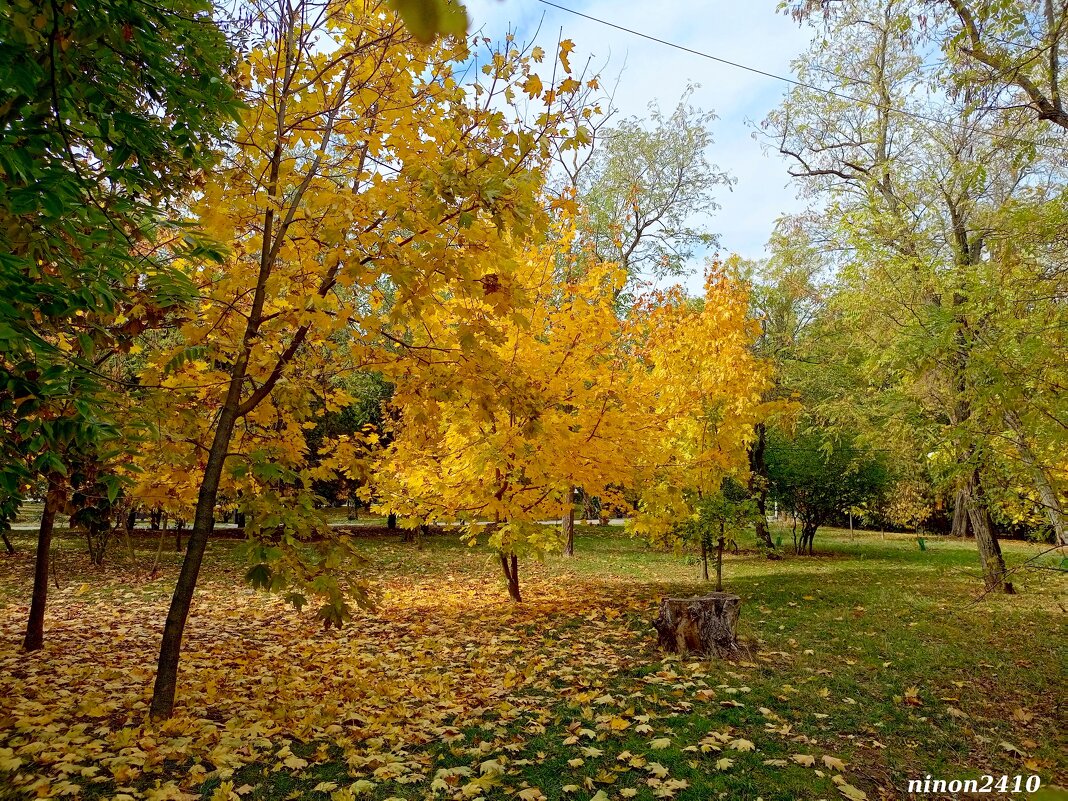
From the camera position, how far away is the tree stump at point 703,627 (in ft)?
19.1

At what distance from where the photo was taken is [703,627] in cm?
586

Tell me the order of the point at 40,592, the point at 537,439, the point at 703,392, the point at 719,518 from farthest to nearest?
1. the point at 719,518
2. the point at 703,392
3. the point at 537,439
4. the point at 40,592

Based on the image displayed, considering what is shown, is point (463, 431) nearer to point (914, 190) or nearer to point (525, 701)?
point (525, 701)

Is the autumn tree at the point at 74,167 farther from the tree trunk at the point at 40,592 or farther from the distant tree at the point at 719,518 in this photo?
the distant tree at the point at 719,518

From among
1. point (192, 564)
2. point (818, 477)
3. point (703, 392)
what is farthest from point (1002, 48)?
point (818, 477)

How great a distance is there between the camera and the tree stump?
5828 millimetres

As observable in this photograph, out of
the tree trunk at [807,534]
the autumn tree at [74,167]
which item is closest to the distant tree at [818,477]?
the tree trunk at [807,534]

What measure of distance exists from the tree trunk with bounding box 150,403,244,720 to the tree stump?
4231 mm

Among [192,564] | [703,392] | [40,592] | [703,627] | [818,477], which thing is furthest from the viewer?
[818,477]

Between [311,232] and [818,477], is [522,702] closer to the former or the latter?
[311,232]

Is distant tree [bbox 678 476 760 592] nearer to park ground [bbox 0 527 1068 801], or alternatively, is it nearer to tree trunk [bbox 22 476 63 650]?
park ground [bbox 0 527 1068 801]

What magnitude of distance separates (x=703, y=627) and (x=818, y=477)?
1205cm

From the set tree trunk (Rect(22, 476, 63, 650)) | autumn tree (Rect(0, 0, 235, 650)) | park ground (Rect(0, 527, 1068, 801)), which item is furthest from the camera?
tree trunk (Rect(22, 476, 63, 650))

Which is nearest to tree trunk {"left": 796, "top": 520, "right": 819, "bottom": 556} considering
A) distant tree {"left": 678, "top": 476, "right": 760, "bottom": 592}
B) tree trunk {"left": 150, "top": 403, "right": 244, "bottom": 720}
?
distant tree {"left": 678, "top": 476, "right": 760, "bottom": 592}
